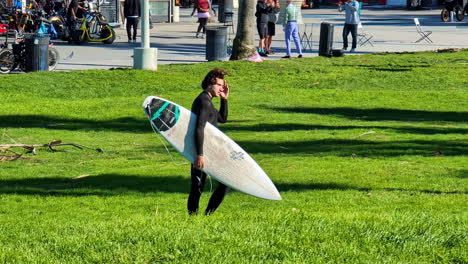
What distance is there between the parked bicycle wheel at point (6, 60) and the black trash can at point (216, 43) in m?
6.25

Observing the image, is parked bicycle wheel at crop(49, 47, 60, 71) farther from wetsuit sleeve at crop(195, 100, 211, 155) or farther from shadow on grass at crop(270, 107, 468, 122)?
wetsuit sleeve at crop(195, 100, 211, 155)

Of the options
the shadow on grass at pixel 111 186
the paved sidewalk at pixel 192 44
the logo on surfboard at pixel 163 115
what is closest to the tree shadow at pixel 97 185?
the shadow on grass at pixel 111 186

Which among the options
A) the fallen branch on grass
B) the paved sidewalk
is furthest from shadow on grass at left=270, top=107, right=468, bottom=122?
the paved sidewalk

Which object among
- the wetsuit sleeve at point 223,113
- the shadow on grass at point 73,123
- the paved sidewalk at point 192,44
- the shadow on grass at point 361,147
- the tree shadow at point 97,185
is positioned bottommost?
the paved sidewalk at point 192,44

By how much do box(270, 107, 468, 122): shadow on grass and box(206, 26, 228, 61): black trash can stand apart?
23.8ft

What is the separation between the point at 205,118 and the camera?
922cm

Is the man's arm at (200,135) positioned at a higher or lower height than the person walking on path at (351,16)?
higher

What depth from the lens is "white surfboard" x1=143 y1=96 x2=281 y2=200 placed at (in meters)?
9.27

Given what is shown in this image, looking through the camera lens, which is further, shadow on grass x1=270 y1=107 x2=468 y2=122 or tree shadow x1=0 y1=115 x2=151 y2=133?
shadow on grass x1=270 y1=107 x2=468 y2=122

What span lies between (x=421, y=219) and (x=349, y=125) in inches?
389

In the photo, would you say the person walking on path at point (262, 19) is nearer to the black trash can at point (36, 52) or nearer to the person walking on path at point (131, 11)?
the person walking on path at point (131, 11)

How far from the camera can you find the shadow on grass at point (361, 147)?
587 inches

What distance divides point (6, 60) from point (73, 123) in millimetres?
6345

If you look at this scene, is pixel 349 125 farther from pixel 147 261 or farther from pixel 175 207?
pixel 147 261
